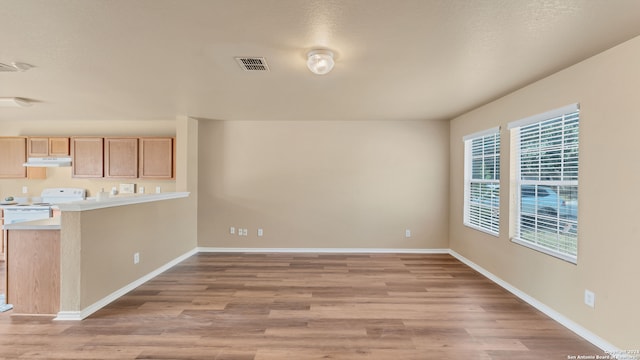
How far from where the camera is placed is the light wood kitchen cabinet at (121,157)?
5148 millimetres

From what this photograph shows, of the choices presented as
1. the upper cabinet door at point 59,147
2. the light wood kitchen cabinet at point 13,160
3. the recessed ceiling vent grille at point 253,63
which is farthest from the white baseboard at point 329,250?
the light wood kitchen cabinet at point 13,160

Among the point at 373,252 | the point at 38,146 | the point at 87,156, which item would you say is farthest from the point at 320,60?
the point at 38,146

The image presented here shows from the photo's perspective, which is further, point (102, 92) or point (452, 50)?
point (102, 92)

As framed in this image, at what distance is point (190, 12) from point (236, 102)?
222 centimetres

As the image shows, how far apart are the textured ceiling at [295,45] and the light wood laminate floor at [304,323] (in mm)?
2468

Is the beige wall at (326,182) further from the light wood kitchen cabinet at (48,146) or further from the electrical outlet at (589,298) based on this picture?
the electrical outlet at (589,298)

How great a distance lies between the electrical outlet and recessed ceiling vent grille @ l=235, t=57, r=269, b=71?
11.6 feet

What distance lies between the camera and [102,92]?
360 cm

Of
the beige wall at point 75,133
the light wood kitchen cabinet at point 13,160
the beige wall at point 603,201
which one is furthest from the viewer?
the beige wall at point 75,133

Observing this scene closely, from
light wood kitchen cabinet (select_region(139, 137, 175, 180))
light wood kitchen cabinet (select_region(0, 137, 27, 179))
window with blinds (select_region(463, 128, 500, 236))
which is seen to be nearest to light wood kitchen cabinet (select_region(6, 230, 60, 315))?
light wood kitchen cabinet (select_region(139, 137, 175, 180))

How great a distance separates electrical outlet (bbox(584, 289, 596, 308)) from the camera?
2463mm

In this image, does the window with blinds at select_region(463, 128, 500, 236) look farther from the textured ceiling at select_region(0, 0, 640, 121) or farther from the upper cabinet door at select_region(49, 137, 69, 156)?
the upper cabinet door at select_region(49, 137, 69, 156)

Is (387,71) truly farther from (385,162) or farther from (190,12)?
(385,162)

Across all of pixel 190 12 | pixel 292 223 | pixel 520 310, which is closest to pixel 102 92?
pixel 190 12
